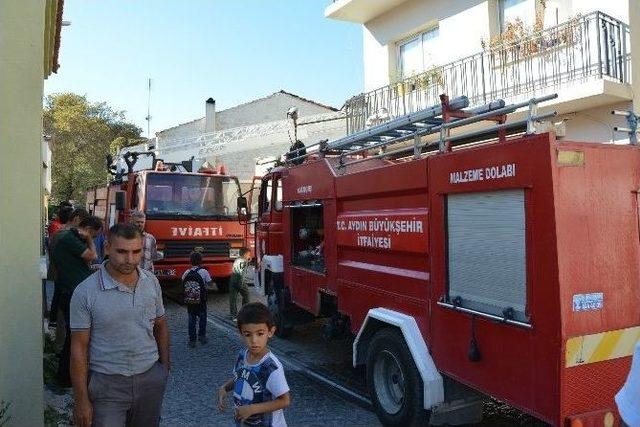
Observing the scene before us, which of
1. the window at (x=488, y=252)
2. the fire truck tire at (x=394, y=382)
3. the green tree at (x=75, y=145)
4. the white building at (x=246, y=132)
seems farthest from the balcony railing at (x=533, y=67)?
the green tree at (x=75, y=145)

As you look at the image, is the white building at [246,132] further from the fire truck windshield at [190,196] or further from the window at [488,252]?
the window at [488,252]

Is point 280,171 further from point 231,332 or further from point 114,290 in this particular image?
point 114,290

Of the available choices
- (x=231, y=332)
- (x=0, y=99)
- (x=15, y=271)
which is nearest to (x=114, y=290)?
(x=15, y=271)

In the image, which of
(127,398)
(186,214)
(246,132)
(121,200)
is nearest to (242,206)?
(186,214)

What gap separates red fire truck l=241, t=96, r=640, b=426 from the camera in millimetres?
2977

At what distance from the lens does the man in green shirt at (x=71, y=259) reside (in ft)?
17.0

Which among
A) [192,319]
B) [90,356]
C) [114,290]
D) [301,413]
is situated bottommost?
[301,413]

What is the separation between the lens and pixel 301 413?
4.78 metres

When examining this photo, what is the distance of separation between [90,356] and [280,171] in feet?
15.3

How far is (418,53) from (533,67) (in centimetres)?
383

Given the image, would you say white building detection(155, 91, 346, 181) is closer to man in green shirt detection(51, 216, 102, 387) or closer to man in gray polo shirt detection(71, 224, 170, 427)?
man in green shirt detection(51, 216, 102, 387)

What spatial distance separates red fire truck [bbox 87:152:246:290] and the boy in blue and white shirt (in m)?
7.46

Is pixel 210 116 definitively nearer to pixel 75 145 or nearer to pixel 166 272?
pixel 75 145

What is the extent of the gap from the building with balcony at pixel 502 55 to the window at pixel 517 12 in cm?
2
